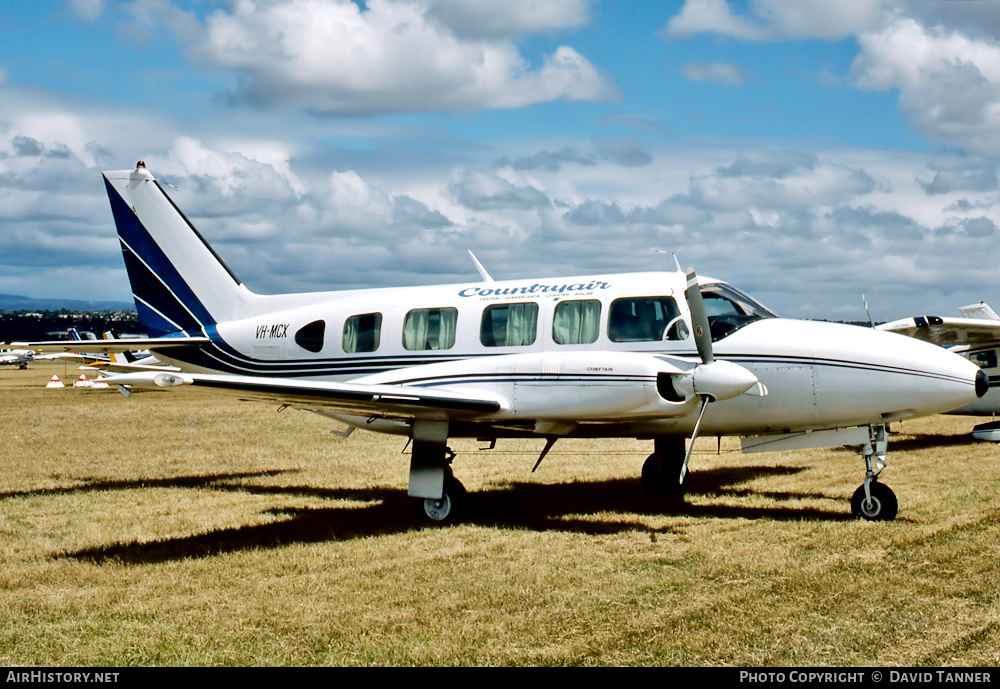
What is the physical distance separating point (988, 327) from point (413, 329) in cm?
1363

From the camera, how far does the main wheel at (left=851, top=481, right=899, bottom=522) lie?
10203 mm

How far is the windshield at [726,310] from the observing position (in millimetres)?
10844

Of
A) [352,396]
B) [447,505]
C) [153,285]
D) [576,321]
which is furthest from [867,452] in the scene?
[153,285]

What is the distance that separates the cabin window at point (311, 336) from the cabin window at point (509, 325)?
2725 mm

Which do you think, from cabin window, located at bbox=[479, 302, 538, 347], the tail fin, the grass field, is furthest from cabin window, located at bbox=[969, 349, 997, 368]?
the tail fin

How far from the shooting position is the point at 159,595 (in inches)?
303

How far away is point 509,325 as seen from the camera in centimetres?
1165

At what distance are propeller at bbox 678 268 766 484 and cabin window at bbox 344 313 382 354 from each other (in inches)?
186

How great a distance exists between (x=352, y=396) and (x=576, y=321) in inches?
125

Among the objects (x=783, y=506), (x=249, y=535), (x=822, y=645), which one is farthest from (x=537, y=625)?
(x=783, y=506)

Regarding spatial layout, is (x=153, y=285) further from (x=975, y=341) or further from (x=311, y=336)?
(x=975, y=341)

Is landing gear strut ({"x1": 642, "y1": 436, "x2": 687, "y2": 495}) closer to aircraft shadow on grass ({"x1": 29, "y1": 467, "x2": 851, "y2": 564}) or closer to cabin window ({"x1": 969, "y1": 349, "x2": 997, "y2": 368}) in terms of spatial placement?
aircraft shadow on grass ({"x1": 29, "y1": 467, "x2": 851, "y2": 564})

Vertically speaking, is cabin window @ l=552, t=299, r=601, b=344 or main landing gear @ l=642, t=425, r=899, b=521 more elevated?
cabin window @ l=552, t=299, r=601, b=344
